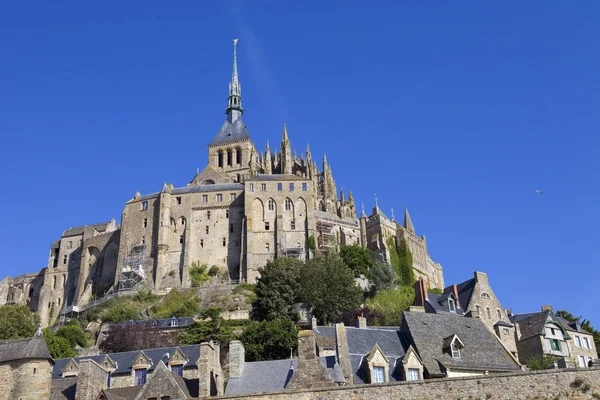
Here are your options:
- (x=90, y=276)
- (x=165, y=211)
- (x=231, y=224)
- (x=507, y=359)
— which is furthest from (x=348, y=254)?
(x=507, y=359)

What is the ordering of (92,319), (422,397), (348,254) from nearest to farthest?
(422,397) → (92,319) → (348,254)

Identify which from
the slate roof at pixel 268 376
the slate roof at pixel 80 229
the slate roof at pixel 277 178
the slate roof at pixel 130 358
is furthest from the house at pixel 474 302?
the slate roof at pixel 80 229

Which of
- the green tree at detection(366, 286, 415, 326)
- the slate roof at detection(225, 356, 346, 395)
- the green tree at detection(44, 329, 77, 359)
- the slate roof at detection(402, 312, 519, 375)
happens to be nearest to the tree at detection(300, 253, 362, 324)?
the green tree at detection(366, 286, 415, 326)

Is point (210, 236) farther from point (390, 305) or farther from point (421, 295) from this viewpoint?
point (421, 295)

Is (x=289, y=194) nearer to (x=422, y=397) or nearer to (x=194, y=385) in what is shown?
(x=194, y=385)

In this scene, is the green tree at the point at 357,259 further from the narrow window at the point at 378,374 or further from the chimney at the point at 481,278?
the narrow window at the point at 378,374

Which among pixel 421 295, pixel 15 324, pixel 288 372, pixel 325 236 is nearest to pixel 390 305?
pixel 421 295

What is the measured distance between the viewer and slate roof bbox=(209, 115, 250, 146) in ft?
424

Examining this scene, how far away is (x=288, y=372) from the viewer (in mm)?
36812

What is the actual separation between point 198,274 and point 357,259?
2030 cm

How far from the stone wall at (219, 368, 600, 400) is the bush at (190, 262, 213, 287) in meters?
68.3

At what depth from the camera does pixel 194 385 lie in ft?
120

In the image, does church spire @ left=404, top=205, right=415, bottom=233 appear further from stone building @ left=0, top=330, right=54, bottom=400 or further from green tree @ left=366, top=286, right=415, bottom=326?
stone building @ left=0, top=330, right=54, bottom=400

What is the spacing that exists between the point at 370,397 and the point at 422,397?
1.96 m
